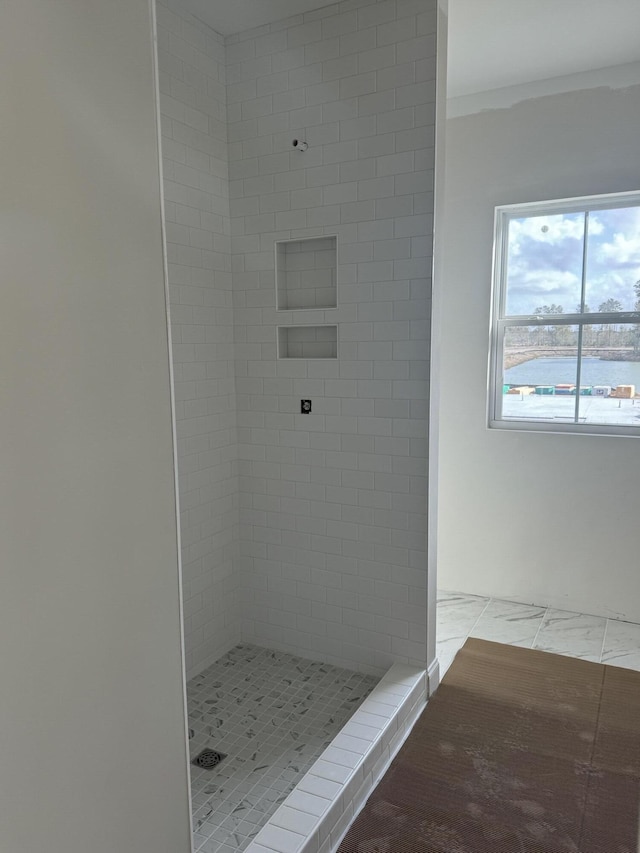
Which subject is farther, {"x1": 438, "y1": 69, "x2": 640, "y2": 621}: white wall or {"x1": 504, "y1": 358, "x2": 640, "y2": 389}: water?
{"x1": 504, "y1": 358, "x2": 640, "y2": 389}: water

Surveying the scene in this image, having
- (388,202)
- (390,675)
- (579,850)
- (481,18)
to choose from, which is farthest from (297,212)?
(579,850)

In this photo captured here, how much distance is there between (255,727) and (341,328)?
175 cm

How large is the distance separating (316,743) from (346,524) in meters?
0.93

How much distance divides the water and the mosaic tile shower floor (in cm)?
200

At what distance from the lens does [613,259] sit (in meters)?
3.41

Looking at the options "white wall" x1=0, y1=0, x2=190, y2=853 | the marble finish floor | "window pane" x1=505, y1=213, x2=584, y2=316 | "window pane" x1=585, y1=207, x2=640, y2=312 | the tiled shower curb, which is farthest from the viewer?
"window pane" x1=505, y1=213, x2=584, y2=316

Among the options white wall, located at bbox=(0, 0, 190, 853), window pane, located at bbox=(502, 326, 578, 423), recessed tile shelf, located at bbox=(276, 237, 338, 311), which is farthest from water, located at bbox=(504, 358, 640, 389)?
white wall, located at bbox=(0, 0, 190, 853)

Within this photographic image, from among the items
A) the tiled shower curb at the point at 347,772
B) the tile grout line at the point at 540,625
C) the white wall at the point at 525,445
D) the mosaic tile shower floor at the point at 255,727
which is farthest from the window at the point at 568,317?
the mosaic tile shower floor at the point at 255,727

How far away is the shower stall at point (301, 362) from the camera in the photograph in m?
2.55

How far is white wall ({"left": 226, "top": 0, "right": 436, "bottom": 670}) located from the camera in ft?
8.41

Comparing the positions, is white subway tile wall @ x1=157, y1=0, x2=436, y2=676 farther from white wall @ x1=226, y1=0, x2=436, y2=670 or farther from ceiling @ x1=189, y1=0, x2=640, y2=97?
ceiling @ x1=189, y1=0, x2=640, y2=97

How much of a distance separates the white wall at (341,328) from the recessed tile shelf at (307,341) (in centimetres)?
7

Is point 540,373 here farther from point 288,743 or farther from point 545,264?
point 288,743

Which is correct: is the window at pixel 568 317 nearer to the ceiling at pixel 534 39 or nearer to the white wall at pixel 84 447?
the ceiling at pixel 534 39
